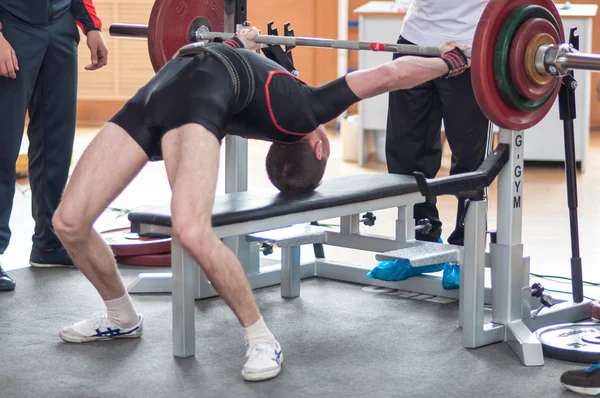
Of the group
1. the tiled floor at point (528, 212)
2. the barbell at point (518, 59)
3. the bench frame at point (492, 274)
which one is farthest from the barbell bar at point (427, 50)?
the tiled floor at point (528, 212)

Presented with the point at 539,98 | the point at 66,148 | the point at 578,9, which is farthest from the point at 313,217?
the point at 578,9

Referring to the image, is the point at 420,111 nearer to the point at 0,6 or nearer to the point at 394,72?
the point at 394,72

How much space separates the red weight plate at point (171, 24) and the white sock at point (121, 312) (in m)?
0.88

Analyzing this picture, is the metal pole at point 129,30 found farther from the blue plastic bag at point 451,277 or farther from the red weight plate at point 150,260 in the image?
the blue plastic bag at point 451,277

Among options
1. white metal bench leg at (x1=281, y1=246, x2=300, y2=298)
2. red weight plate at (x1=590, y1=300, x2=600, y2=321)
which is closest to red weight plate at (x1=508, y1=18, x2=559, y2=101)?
red weight plate at (x1=590, y1=300, x2=600, y2=321)

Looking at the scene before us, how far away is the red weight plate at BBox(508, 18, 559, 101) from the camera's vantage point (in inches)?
104

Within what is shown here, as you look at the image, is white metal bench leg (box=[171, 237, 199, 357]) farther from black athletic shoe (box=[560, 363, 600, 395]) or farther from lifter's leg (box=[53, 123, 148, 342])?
black athletic shoe (box=[560, 363, 600, 395])

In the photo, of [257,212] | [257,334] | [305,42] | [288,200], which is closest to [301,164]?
[288,200]

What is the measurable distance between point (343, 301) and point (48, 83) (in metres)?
1.41

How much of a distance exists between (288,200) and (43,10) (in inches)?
54.9

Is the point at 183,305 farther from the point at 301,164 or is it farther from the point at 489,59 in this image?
the point at 489,59

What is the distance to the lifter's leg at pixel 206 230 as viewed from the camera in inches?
96.3

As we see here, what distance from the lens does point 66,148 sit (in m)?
3.73

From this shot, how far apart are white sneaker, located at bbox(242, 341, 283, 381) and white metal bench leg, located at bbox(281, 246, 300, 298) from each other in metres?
0.83
